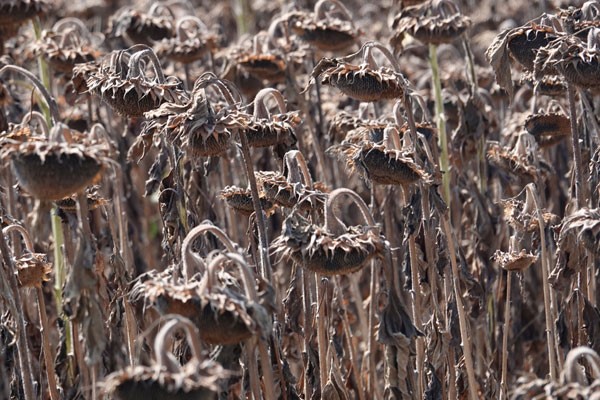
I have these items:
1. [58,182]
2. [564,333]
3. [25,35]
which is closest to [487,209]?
[564,333]

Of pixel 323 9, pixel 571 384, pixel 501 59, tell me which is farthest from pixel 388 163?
pixel 323 9

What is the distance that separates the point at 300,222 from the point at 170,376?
0.57 meters

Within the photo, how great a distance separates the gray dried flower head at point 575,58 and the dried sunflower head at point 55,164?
1132mm

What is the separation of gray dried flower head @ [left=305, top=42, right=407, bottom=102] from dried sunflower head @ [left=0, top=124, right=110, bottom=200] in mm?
832

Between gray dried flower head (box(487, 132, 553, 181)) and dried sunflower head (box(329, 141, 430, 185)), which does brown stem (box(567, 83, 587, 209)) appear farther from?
gray dried flower head (box(487, 132, 553, 181))

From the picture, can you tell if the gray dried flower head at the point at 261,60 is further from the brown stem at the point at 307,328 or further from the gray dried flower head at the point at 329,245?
the gray dried flower head at the point at 329,245

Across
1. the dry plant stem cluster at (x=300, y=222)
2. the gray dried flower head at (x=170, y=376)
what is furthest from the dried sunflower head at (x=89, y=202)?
the gray dried flower head at (x=170, y=376)

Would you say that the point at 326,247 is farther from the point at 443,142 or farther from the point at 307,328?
the point at 443,142

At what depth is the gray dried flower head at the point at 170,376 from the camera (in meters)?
1.64

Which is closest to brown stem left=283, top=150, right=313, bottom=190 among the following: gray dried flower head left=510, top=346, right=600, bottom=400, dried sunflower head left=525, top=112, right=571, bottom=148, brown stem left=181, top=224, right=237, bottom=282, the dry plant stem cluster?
the dry plant stem cluster

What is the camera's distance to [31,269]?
2482 mm

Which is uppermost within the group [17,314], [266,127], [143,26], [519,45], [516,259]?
[143,26]

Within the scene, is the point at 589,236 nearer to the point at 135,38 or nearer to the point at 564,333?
the point at 564,333

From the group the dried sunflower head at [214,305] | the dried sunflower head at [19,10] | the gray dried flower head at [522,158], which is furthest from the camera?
the dried sunflower head at [19,10]
